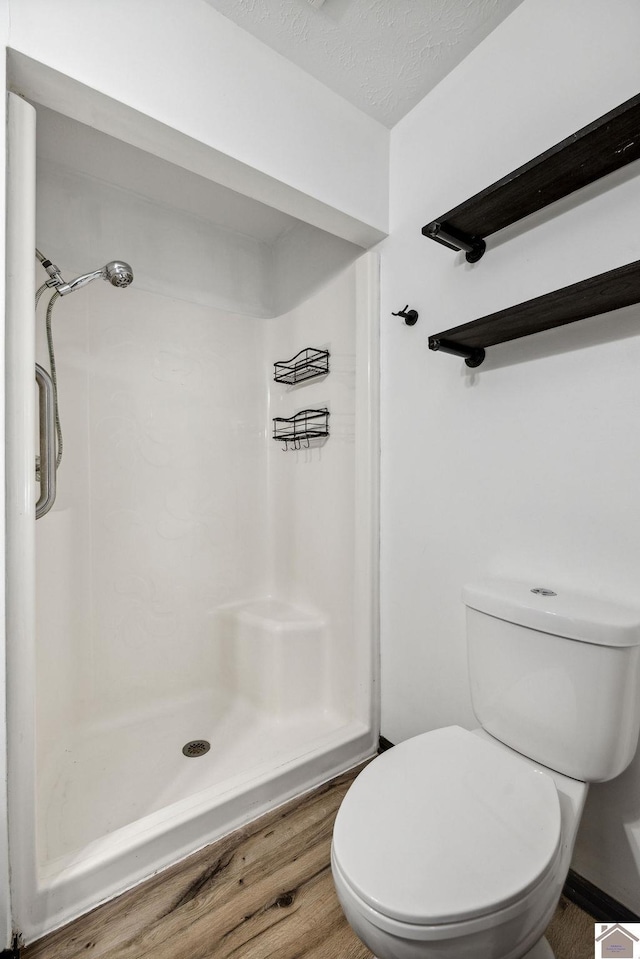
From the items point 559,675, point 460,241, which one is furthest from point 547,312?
Answer: point 559,675

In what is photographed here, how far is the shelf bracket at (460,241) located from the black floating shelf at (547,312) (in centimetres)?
27

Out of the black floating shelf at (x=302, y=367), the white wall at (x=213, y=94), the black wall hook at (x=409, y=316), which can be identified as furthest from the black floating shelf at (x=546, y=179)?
the black floating shelf at (x=302, y=367)

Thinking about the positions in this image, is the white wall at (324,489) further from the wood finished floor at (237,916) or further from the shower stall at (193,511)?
the wood finished floor at (237,916)

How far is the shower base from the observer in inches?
45.3

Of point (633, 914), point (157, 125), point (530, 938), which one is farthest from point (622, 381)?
point (157, 125)

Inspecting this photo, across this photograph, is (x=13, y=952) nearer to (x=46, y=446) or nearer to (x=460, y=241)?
(x=46, y=446)

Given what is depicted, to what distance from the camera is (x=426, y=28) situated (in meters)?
1.29

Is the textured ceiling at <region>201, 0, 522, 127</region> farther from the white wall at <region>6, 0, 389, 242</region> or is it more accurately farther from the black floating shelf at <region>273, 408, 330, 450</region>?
the black floating shelf at <region>273, 408, 330, 450</region>

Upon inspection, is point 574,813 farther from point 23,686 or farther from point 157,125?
point 157,125

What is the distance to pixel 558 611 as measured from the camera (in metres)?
1.01

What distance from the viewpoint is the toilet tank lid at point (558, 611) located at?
0.94 meters

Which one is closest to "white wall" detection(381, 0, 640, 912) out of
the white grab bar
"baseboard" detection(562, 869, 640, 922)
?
"baseboard" detection(562, 869, 640, 922)

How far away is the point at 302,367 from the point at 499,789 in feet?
5.68

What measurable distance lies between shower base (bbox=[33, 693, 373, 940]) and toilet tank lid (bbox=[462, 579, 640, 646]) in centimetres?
86
